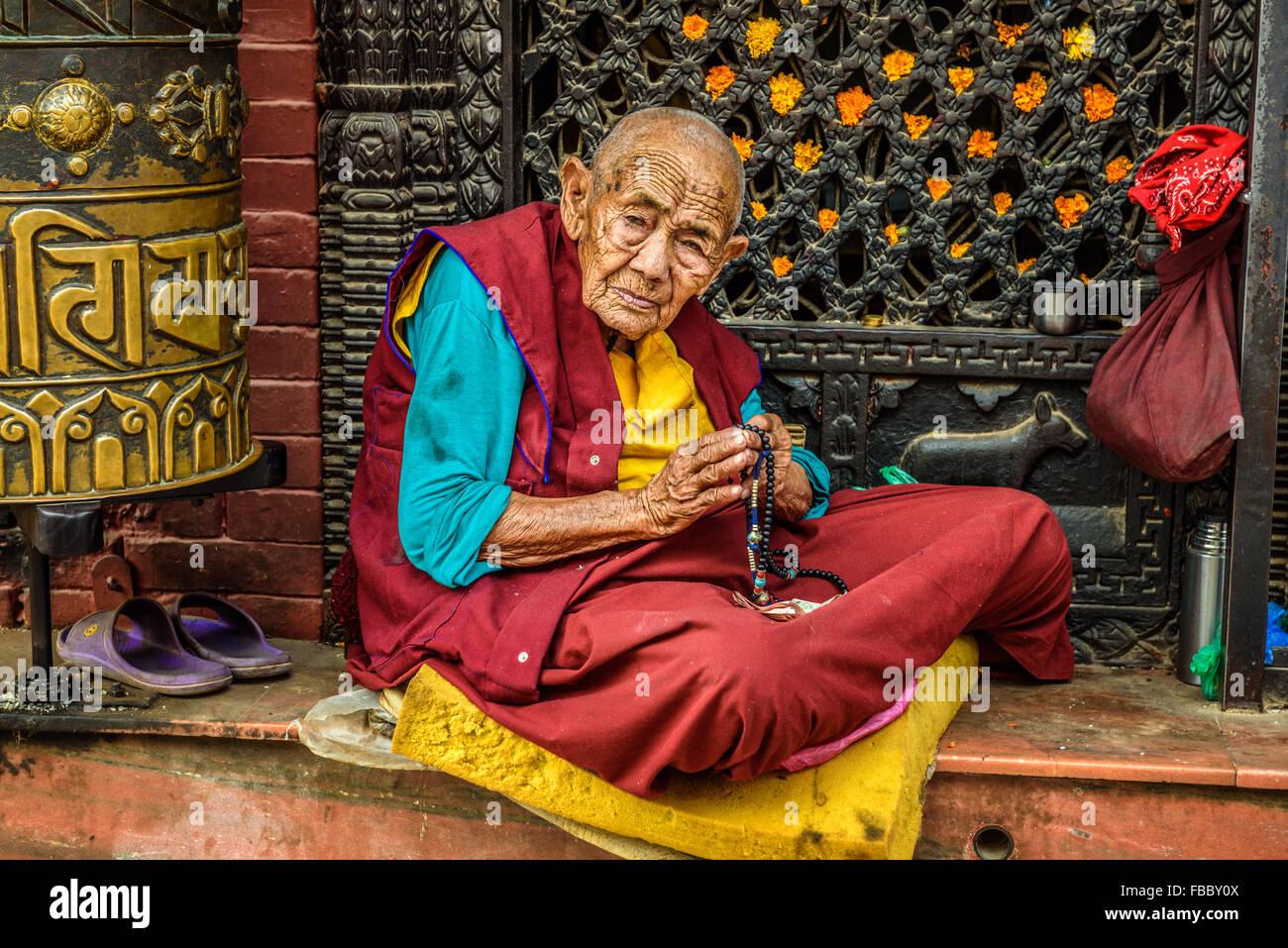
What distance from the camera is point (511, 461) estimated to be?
310cm

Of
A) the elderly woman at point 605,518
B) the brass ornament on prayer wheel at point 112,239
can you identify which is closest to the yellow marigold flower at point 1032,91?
the elderly woman at point 605,518

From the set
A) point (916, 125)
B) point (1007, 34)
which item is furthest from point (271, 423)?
point (1007, 34)

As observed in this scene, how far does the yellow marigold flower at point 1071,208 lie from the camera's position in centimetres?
378

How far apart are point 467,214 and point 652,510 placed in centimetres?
124

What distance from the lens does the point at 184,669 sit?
3.54 m

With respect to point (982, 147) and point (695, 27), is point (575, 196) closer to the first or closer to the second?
point (695, 27)

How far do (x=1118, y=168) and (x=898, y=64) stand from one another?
0.61 m

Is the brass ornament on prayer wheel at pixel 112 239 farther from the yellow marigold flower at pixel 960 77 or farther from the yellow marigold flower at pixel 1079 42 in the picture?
the yellow marigold flower at pixel 1079 42

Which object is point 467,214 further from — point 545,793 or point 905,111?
point 545,793

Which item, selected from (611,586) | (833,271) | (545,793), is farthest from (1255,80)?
(545,793)

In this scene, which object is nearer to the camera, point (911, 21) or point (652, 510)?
point (652, 510)

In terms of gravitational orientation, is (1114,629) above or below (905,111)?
below

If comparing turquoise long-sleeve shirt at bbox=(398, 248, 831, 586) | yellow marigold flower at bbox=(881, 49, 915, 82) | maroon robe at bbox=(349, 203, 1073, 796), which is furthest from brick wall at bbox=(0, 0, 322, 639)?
yellow marigold flower at bbox=(881, 49, 915, 82)

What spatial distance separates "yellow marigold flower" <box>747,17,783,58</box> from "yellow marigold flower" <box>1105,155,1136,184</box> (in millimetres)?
906
